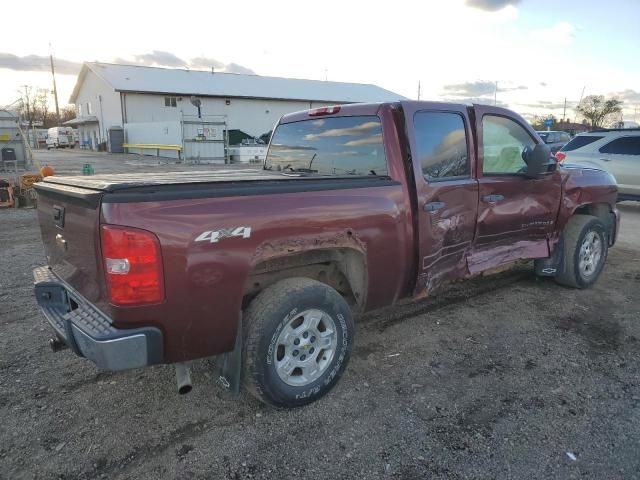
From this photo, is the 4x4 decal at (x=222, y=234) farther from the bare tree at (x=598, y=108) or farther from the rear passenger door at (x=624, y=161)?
the bare tree at (x=598, y=108)

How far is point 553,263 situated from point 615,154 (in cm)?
783

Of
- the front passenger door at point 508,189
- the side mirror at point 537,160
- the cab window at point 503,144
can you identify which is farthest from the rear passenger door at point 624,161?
the side mirror at point 537,160

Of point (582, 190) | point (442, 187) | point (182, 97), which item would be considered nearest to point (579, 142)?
point (582, 190)

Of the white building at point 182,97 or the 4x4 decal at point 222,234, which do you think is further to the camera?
the white building at point 182,97

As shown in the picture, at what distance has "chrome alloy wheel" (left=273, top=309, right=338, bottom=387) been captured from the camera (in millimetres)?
2988

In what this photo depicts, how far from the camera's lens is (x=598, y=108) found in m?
50.5

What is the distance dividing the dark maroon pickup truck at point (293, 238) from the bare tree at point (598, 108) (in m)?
53.2

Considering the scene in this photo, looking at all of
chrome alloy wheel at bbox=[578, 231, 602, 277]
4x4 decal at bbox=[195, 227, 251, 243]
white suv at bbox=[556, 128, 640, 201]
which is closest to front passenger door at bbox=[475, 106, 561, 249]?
chrome alloy wheel at bbox=[578, 231, 602, 277]

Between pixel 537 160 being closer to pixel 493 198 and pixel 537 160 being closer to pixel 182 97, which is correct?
pixel 493 198

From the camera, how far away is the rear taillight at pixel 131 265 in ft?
7.70

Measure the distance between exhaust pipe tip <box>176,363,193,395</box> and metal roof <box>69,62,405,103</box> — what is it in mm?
39733

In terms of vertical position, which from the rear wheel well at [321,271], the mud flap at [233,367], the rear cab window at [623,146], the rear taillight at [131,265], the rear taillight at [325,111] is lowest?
the mud flap at [233,367]

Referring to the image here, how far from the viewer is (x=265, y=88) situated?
44.5 metres

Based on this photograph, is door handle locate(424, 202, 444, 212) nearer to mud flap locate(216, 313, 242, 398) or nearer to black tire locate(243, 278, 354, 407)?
black tire locate(243, 278, 354, 407)
